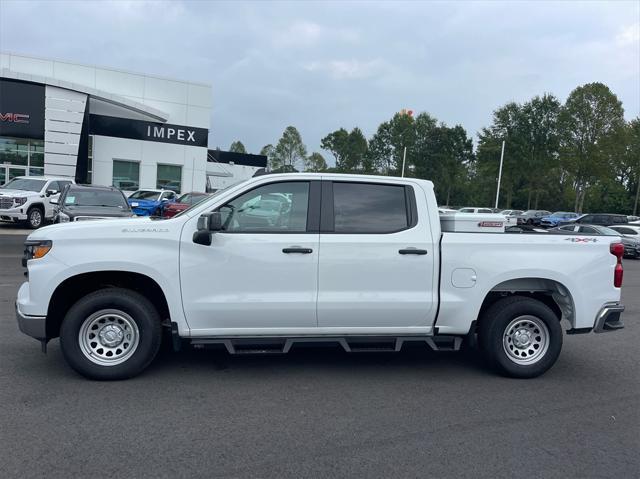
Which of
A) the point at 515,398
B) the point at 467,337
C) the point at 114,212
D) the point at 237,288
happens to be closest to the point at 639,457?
the point at 515,398

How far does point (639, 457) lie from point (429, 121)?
8153 cm

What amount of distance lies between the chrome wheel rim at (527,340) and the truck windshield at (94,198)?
10452mm

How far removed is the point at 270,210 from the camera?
5.30 meters

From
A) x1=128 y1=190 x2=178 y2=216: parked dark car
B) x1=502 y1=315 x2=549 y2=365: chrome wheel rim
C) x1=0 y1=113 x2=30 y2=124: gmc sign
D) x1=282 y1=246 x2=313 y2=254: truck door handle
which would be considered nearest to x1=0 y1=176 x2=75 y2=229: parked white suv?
x1=128 y1=190 x2=178 y2=216: parked dark car

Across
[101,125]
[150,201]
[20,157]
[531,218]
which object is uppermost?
[101,125]

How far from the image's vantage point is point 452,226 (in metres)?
5.57

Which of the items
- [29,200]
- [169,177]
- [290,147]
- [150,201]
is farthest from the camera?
[290,147]

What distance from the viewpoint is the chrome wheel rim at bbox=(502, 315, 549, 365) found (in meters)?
5.62

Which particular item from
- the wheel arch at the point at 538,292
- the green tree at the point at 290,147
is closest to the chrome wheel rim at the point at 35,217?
the wheel arch at the point at 538,292

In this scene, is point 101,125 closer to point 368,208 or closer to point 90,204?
point 90,204

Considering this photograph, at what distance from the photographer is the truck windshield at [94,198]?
1321 cm

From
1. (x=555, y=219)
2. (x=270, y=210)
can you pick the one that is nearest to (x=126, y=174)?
(x=270, y=210)

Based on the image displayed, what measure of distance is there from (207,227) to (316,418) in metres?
1.88

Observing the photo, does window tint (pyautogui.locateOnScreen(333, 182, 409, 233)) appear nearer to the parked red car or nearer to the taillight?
the taillight
